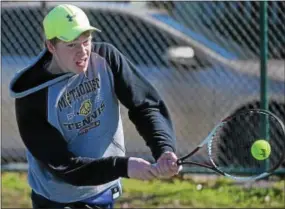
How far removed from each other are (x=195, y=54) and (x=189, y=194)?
1.18 meters

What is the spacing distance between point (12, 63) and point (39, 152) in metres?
3.73

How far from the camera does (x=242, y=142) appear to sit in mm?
4777

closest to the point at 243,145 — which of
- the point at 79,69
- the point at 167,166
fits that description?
the point at 167,166

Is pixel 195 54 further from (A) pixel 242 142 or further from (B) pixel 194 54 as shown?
(A) pixel 242 142

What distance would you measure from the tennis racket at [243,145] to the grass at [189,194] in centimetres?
19

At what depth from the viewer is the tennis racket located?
13.6 feet

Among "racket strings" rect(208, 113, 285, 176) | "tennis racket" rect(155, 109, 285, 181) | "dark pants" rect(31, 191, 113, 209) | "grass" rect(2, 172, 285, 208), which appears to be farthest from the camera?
"grass" rect(2, 172, 285, 208)

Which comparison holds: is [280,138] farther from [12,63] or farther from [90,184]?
[90,184]

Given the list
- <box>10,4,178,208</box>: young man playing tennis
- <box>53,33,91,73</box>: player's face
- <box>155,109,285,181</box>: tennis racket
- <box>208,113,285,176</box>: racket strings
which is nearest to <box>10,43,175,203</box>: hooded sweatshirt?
<box>10,4,178,208</box>: young man playing tennis

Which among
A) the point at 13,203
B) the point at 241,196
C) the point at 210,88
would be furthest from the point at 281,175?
→ the point at 13,203

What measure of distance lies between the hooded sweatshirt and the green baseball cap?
0.20 m

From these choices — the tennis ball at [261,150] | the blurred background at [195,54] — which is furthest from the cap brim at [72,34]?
the blurred background at [195,54]

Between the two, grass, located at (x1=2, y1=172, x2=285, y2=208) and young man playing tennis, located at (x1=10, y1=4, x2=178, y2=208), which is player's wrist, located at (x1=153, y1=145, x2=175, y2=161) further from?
grass, located at (x1=2, y1=172, x2=285, y2=208)

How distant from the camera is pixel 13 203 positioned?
23.5ft
